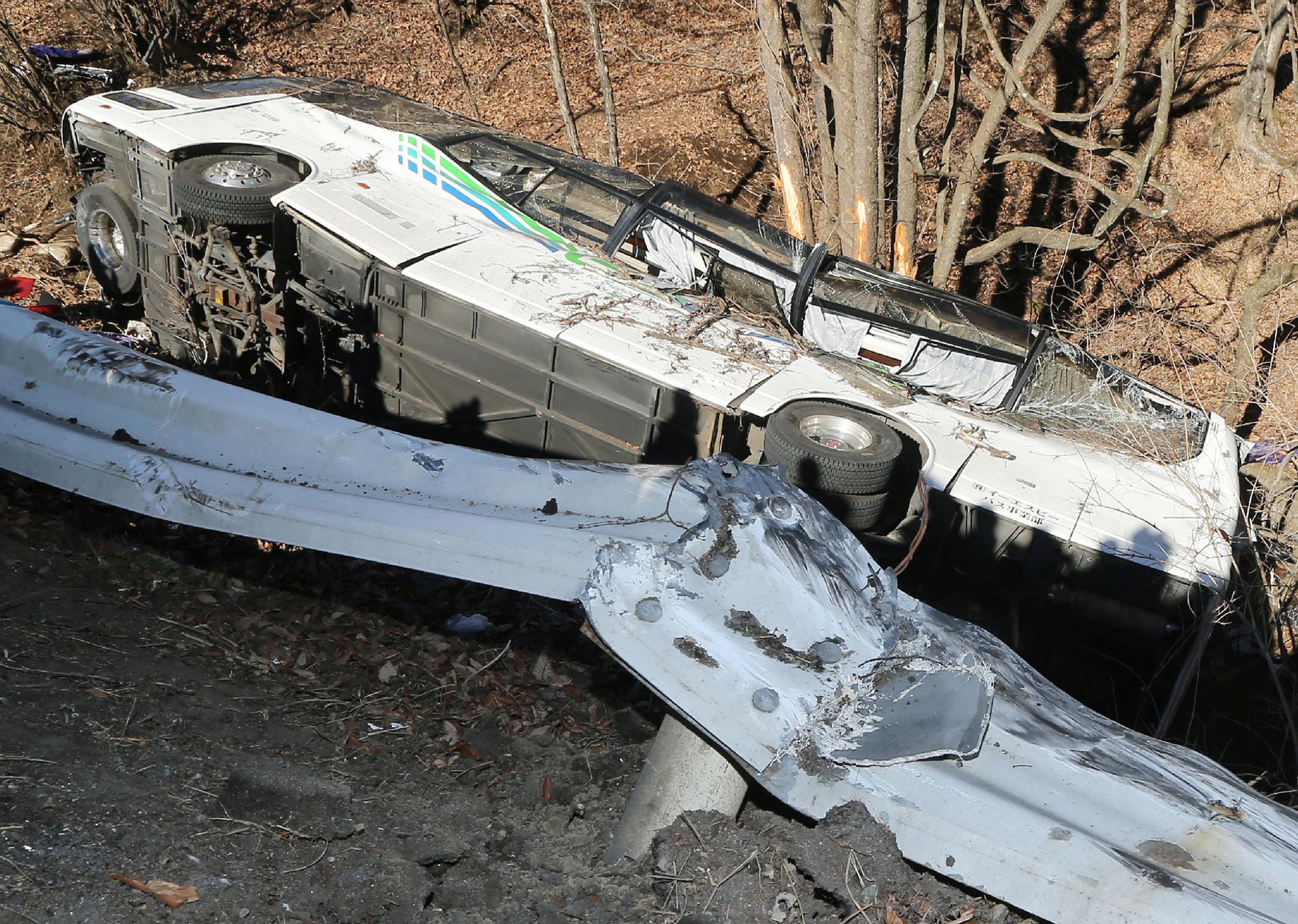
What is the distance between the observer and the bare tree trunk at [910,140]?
27.6 feet

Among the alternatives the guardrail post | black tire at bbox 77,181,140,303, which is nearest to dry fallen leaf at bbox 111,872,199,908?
the guardrail post

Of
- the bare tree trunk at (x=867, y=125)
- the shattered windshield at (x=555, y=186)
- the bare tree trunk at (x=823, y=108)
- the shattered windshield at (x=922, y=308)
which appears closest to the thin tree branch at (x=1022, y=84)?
the bare tree trunk at (x=867, y=125)

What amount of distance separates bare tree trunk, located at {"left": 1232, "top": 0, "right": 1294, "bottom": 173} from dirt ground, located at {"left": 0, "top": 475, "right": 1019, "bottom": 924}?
6.40 meters

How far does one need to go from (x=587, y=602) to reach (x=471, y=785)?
4.51 ft

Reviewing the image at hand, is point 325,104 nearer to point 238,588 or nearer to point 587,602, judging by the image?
point 238,588

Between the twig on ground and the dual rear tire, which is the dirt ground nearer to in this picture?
the twig on ground

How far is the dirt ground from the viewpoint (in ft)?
8.72

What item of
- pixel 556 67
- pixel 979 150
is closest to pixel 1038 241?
pixel 979 150

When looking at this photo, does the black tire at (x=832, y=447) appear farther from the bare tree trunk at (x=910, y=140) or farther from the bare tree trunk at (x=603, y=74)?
the bare tree trunk at (x=603, y=74)

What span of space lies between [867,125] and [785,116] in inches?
38.7

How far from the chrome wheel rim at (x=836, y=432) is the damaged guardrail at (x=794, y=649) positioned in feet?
7.27

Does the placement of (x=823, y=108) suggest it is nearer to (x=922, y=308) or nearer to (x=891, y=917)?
(x=922, y=308)

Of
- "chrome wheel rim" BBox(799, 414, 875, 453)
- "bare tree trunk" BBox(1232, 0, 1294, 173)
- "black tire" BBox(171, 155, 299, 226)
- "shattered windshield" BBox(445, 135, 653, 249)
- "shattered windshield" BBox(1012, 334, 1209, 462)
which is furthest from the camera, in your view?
"bare tree trunk" BBox(1232, 0, 1294, 173)

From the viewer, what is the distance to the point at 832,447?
4805 mm
